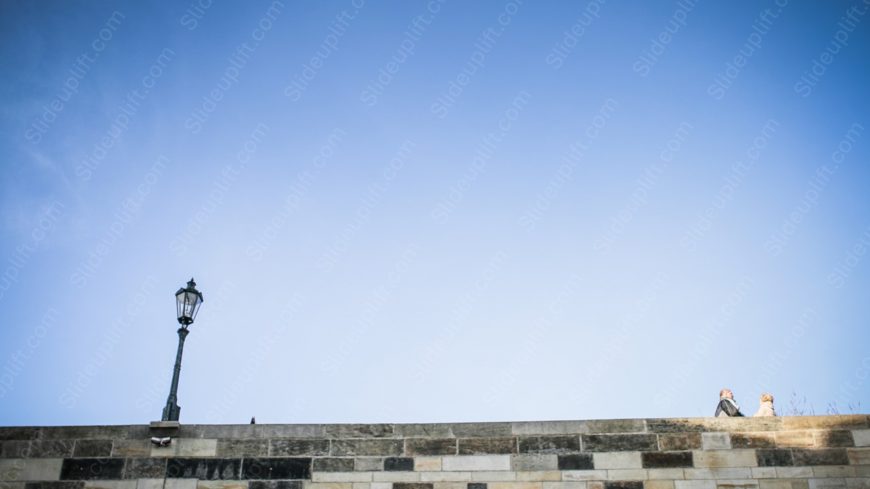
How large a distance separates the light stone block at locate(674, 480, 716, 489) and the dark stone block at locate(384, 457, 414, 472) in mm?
3643

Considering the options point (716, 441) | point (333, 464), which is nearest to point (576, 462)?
point (716, 441)

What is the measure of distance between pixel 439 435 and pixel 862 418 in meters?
→ 5.86

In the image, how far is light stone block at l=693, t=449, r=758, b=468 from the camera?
31.0ft

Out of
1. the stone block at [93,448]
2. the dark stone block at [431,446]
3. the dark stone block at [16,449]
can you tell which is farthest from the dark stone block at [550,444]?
the dark stone block at [16,449]

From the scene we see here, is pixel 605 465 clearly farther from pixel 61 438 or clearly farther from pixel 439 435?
pixel 61 438

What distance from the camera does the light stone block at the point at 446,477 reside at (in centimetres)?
966

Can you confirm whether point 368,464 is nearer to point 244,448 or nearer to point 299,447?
point 299,447

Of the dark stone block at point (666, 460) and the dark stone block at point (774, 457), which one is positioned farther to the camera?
the dark stone block at point (666, 460)

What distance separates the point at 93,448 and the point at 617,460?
24.7 ft

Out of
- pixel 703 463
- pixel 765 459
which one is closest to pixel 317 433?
pixel 703 463

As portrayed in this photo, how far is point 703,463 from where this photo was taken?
9.51 m

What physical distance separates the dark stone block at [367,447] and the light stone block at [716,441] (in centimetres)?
421

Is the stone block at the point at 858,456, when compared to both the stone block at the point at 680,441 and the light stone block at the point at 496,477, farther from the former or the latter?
the light stone block at the point at 496,477

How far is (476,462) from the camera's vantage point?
383 inches
